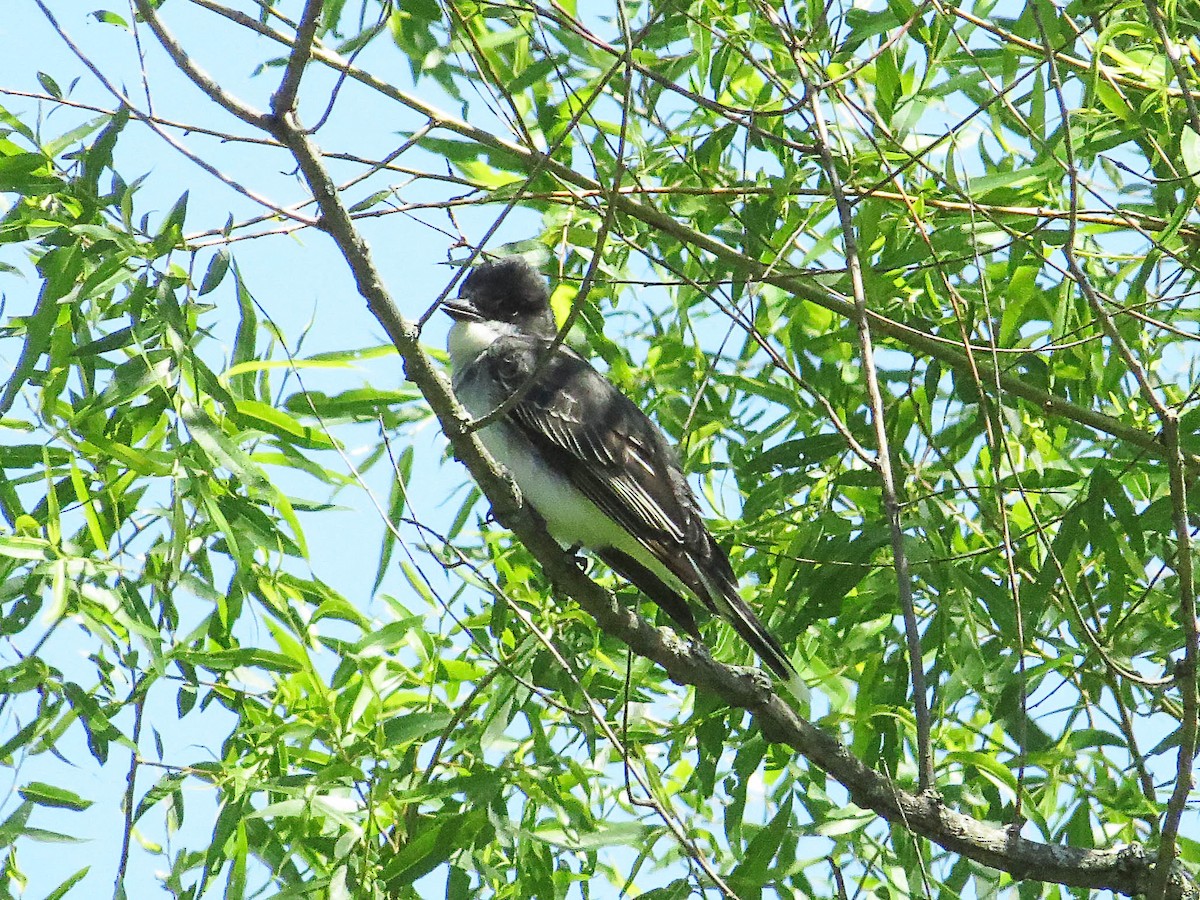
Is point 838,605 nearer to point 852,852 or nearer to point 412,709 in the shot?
point 852,852

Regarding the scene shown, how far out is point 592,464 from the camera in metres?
4.06

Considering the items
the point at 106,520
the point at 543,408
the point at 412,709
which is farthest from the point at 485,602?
the point at 106,520

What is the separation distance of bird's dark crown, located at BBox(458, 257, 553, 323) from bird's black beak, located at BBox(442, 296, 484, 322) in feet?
0.52

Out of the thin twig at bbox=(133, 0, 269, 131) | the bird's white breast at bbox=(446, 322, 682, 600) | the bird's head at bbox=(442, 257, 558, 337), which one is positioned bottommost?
the thin twig at bbox=(133, 0, 269, 131)

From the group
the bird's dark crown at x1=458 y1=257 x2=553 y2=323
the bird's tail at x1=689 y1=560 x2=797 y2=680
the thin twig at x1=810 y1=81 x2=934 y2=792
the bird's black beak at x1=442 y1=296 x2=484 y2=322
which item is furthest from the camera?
the bird's dark crown at x1=458 y1=257 x2=553 y2=323

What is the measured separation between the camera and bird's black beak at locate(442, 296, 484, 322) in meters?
4.53

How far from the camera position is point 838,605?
307 cm

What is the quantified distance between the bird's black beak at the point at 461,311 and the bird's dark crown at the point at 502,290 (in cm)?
16

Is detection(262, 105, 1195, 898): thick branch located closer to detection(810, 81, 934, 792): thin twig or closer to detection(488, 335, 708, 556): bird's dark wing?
detection(810, 81, 934, 792): thin twig

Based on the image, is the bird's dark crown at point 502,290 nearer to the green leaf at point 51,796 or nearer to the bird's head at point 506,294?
the bird's head at point 506,294

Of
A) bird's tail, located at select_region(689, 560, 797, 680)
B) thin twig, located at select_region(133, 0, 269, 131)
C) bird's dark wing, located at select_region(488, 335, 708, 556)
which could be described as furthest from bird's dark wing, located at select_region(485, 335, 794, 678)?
thin twig, located at select_region(133, 0, 269, 131)

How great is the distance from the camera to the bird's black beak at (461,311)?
453cm

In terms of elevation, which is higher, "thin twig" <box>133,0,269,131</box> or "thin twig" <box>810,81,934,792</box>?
"thin twig" <box>133,0,269,131</box>

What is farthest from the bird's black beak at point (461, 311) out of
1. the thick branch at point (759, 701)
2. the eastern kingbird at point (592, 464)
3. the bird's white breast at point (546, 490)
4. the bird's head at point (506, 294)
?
the thick branch at point (759, 701)
